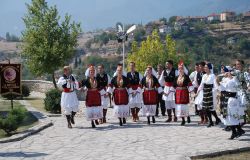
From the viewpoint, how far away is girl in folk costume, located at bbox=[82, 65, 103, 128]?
1453 centimetres

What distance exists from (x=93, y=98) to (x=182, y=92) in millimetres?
2904

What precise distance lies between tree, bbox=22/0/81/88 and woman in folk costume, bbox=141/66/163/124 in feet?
61.4

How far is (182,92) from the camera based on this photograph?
14.6 meters

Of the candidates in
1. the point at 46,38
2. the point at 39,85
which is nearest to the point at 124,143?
the point at 46,38

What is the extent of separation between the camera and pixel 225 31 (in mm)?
154500

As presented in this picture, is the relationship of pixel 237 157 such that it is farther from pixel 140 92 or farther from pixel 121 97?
pixel 140 92

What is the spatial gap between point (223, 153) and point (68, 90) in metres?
6.22

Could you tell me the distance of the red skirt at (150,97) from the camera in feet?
49.4

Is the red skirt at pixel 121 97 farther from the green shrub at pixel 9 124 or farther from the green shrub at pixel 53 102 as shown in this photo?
the green shrub at pixel 53 102

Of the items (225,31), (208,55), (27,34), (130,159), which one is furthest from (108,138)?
(225,31)

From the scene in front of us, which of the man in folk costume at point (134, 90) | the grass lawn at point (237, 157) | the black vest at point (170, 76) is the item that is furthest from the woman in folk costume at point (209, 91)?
the grass lawn at point (237, 157)

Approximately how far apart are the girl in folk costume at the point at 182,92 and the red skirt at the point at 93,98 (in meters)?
2.55

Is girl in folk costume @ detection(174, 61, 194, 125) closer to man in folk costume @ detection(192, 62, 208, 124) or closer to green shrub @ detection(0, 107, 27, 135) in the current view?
man in folk costume @ detection(192, 62, 208, 124)

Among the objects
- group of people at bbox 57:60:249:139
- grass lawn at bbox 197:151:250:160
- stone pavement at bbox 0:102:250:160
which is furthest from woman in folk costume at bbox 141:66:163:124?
grass lawn at bbox 197:151:250:160
